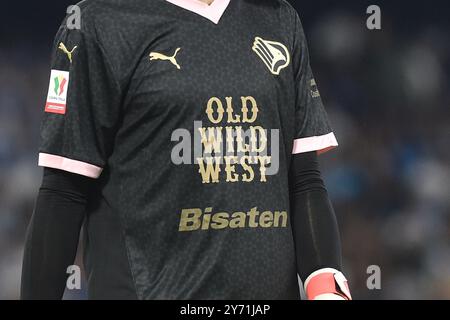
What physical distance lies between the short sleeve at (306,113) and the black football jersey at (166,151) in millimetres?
78

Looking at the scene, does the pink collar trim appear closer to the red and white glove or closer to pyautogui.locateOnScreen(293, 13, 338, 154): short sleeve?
pyautogui.locateOnScreen(293, 13, 338, 154): short sleeve

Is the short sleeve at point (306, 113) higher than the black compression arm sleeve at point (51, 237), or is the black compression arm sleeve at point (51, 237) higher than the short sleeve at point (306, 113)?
the short sleeve at point (306, 113)

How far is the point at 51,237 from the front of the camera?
1210mm

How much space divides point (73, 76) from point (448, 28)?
2.57 metres

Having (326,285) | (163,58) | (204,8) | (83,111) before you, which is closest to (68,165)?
(83,111)

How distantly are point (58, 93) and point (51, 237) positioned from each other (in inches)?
7.8

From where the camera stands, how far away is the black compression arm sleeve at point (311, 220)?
1.30 m

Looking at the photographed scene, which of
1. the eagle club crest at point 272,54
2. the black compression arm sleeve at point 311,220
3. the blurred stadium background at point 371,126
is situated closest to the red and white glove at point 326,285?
the black compression arm sleeve at point 311,220

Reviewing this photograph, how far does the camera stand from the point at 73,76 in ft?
4.01

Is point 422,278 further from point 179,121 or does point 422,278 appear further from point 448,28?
point 179,121

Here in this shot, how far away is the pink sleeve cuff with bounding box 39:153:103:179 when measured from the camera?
121 centimetres

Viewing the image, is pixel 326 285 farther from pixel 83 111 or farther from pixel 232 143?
pixel 83 111

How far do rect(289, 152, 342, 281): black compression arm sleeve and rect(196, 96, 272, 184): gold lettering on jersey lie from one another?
0.30 ft

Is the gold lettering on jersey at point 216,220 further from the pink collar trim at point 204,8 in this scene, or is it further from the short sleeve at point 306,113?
the pink collar trim at point 204,8
